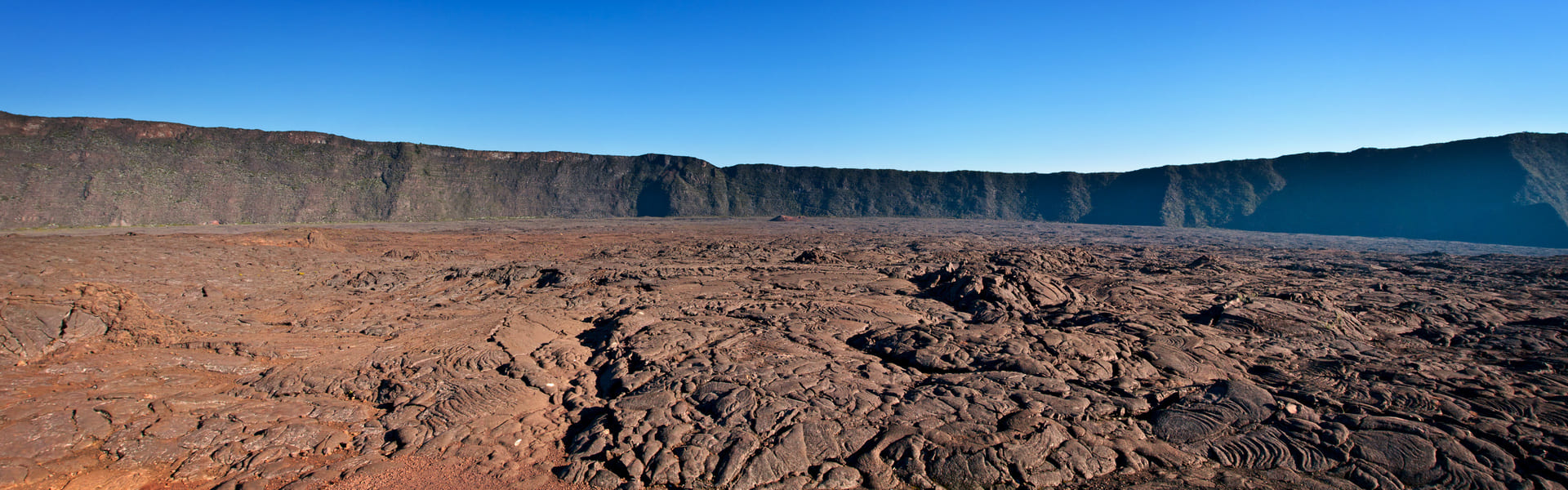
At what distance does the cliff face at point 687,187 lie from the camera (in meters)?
31.1

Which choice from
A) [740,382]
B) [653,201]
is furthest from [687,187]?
[740,382]

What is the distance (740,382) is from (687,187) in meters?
50.1

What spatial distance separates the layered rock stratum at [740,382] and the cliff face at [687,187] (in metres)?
30.5

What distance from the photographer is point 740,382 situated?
596 centimetres

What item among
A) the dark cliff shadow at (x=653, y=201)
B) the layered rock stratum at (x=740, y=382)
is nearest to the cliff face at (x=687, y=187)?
the dark cliff shadow at (x=653, y=201)

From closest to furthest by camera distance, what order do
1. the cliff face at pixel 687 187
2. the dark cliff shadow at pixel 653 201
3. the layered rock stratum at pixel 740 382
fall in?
1. the layered rock stratum at pixel 740 382
2. the cliff face at pixel 687 187
3. the dark cliff shadow at pixel 653 201

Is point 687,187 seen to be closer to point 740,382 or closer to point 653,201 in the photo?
point 653,201

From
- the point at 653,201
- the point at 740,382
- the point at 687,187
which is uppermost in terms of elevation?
the point at 687,187

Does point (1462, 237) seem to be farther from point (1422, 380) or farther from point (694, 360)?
point (694, 360)

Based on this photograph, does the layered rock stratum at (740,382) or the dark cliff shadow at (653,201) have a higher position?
the dark cliff shadow at (653,201)

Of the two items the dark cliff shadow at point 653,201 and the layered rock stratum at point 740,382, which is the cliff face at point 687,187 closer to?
the dark cliff shadow at point 653,201

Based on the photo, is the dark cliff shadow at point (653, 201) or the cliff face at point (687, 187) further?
the dark cliff shadow at point (653, 201)

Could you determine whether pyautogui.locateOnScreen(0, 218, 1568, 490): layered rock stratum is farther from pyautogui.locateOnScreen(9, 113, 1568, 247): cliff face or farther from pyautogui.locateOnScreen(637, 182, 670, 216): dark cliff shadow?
pyautogui.locateOnScreen(637, 182, 670, 216): dark cliff shadow

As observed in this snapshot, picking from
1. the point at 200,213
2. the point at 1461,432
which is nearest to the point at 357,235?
the point at 200,213
